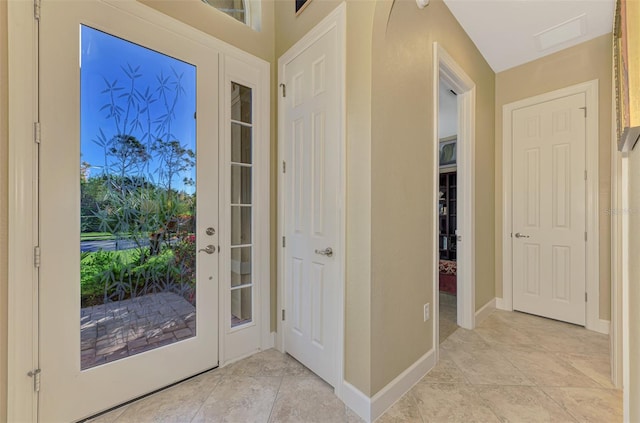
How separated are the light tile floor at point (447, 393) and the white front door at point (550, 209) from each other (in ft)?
2.23

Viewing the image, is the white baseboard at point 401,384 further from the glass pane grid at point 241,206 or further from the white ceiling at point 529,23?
the white ceiling at point 529,23

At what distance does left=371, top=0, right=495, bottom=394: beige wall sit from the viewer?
60.7 inches

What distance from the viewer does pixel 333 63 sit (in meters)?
1.72

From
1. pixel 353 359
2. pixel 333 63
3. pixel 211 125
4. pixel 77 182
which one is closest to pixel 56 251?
pixel 77 182

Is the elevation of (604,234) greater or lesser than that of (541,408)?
greater

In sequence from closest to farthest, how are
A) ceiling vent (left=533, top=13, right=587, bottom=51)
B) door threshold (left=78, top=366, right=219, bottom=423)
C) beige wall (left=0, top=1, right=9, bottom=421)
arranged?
beige wall (left=0, top=1, right=9, bottom=421) → door threshold (left=78, top=366, right=219, bottom=423) → ceiling vent (left=533, top=13, right=587, bottom=51)

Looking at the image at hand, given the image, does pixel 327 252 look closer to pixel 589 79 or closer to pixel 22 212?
pixel 22 212

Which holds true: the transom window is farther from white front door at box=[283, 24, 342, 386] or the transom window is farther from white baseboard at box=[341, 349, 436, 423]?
white baseboard at box=[341, 349, 436, 423]

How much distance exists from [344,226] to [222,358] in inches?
54.4

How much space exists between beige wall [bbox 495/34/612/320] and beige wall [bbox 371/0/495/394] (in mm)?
1494

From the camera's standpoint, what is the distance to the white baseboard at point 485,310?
2.79m

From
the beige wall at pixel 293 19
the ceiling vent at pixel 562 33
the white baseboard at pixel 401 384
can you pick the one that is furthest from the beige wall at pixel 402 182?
the ceiling vent at pixel 562 33

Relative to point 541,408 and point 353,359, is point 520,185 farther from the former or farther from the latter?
point 353,359

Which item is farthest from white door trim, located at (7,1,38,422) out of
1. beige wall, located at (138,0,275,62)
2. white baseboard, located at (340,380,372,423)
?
white baseboard, located at (340,380,372,423)
